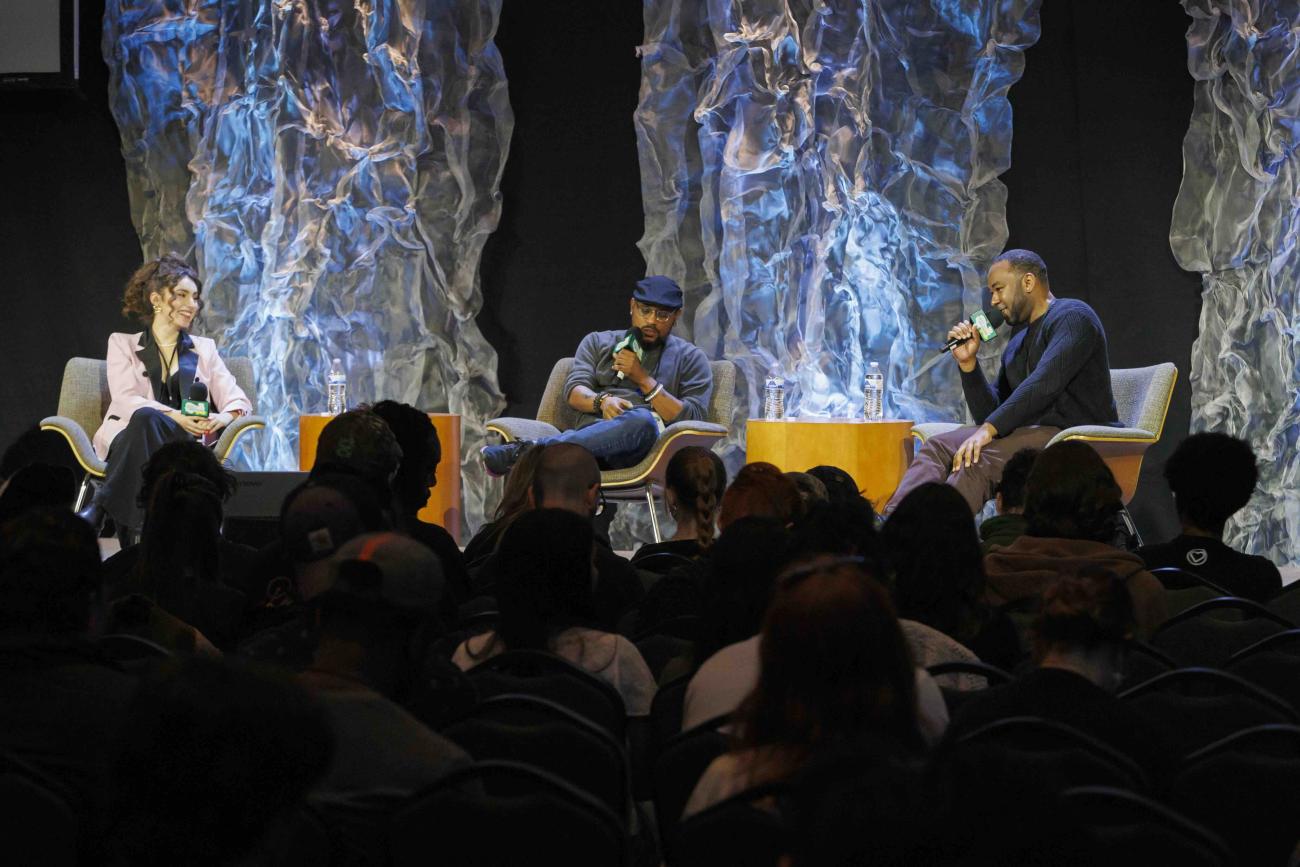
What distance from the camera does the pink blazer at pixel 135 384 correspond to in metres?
6.45

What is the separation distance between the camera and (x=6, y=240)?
7.92 meters

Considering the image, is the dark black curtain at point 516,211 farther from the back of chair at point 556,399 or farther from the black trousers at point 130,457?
the black trousers at point 130,457

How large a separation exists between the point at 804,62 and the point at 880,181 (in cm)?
66

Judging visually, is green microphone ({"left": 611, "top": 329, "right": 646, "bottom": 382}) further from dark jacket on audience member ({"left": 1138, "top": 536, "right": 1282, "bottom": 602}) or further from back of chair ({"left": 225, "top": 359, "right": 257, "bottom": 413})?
dark jacket on audience member ({"left": 1138, "top": 536, "right": 1282, "bottom": 602})

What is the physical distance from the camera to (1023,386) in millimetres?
5855

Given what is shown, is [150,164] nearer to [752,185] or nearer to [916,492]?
[752,185]

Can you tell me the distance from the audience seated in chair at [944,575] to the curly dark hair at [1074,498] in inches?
18.8

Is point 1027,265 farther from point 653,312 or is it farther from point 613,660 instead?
point 613,660

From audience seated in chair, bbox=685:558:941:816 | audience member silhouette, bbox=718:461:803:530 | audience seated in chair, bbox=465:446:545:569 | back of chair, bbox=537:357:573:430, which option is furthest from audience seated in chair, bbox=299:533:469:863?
back of chair, bbox=537:357:573:430

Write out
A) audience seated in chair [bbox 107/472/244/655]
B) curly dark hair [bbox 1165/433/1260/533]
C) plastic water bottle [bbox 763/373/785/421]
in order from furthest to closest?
plastic water bottle [bbox 763/373/785/421]
curly dark hair [bbox 1165/433/1260/533]
audience seated in chair [bbox 107/472/244/655]

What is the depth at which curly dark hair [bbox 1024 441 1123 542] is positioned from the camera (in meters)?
2.99

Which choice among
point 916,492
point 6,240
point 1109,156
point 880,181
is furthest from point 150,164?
point 916,492

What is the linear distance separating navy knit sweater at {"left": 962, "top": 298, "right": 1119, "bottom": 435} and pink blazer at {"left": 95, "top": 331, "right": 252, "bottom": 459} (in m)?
3.18

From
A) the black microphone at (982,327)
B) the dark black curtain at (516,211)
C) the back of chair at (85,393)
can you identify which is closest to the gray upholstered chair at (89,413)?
the back of chair at (85,393)
